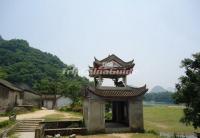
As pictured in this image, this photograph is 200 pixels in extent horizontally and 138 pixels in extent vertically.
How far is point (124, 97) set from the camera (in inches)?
931

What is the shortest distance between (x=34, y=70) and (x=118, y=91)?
75531 mm

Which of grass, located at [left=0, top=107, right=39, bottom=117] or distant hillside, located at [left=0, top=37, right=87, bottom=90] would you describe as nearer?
grass, located at [left=0, top=107, right=39, bottom=117]

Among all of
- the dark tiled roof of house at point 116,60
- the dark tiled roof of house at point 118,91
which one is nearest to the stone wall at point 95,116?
the dark tiled roof of house at point 118,91

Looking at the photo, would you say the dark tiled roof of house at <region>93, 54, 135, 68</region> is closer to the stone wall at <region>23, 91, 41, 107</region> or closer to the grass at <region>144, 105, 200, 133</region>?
the grass at <region>144, 105, 200, 133</region>

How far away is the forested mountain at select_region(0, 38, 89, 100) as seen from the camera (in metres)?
70.3

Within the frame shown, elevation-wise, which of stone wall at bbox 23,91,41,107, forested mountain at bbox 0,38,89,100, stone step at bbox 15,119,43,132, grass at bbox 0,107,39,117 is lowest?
stone step at bbox 15,119,43,132

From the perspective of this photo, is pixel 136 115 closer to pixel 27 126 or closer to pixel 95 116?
pixel 95 116

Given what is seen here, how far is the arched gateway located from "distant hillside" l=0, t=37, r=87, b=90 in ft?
162

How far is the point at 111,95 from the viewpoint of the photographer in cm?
2336

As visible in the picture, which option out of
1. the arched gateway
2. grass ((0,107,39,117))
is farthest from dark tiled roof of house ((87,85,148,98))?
grass ((0,107,39,117))

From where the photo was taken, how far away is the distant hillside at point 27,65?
86.4m

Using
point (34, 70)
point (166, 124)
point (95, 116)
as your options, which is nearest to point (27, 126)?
point (95, 116)

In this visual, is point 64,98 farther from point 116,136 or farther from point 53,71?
point 116,136

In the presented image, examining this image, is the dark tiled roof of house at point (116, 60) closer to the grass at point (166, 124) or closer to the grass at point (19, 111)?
the grass at point (166, 124)
